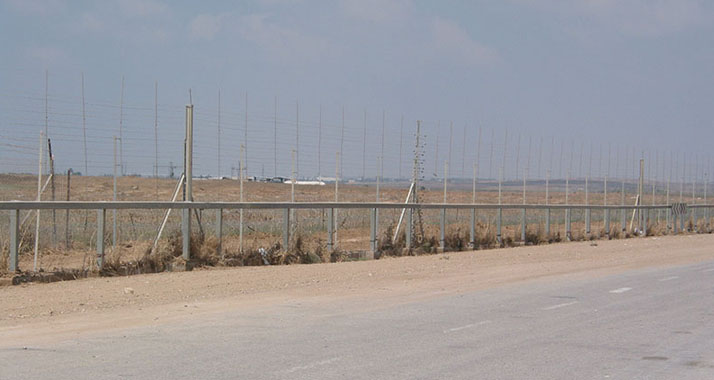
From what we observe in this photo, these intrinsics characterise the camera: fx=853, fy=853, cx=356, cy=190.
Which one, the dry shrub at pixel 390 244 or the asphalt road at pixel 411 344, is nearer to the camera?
the asphalt road at pixel 411 344

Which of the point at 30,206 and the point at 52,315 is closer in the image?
the point at 52,315

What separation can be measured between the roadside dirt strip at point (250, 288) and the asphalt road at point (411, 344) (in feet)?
2.32

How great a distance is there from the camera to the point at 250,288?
14.7 m

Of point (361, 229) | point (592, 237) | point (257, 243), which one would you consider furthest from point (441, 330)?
point (592, 237)

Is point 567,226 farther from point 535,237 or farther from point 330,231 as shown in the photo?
point 330,231

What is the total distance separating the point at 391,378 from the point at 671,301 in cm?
750

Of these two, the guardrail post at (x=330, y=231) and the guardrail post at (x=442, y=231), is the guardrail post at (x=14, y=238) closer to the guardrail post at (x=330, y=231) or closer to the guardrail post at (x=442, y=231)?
the guardrail post at (x=330, y=231)

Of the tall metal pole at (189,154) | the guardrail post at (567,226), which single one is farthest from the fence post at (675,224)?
the tall metal pole at (189,154)

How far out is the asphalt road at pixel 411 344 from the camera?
7.95m

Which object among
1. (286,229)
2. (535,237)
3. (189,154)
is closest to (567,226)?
(535,237)

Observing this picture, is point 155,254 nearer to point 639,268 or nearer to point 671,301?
point 671,301

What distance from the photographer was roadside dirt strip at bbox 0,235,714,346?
1114 cm

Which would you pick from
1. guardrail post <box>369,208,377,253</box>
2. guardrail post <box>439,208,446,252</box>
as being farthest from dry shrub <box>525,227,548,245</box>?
guardrail post <box>369,208,377,253</box>

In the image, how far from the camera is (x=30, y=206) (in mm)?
14234
